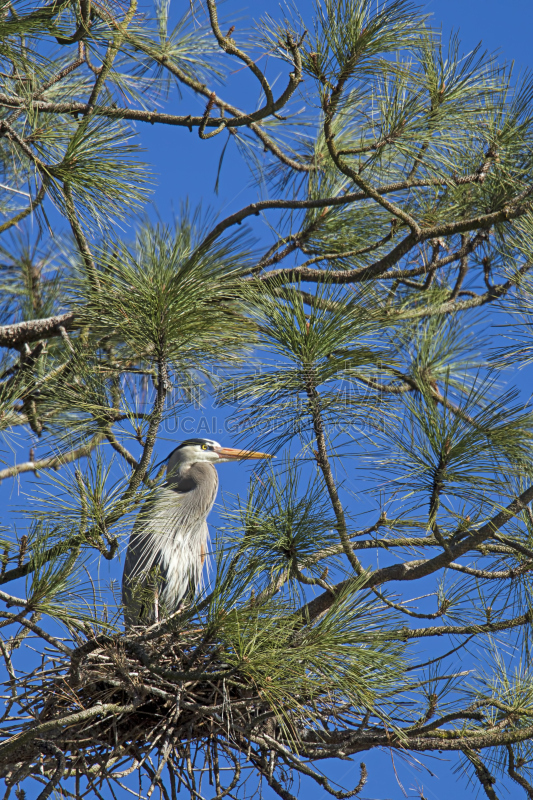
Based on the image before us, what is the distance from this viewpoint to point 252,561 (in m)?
1.65

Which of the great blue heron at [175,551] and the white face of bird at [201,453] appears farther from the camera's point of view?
the white face of bird at [201,453]

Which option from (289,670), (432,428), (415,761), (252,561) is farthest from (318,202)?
(415,761)

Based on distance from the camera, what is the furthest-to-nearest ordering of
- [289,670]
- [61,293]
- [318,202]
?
[61,293], [318,202], [289,670]

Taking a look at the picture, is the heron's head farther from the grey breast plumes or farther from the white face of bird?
the grey breast plumes

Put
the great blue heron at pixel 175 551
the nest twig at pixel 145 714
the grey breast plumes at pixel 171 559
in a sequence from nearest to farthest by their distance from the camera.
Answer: the nest twig at pixel 145 714
the great blue heron at pixel 175 551
the grey breast plumes at pixel 171 559

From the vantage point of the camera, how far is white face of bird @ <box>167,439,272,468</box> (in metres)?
3.30

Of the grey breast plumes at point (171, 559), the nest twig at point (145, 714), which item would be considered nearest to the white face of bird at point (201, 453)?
the grey breast plumes at point (171, 559)

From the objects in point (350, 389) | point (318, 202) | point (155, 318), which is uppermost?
point (318, 202)

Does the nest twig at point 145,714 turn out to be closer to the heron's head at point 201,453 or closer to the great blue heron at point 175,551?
the great blue heron at point 175,551

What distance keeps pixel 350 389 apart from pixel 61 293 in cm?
180

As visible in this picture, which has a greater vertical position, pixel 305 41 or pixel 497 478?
pixel 305 41

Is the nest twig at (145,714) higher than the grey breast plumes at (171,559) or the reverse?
the reverse

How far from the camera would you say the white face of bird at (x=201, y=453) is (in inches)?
130

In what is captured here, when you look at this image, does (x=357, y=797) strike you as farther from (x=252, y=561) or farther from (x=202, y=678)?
Result: (x=252, y=561)
